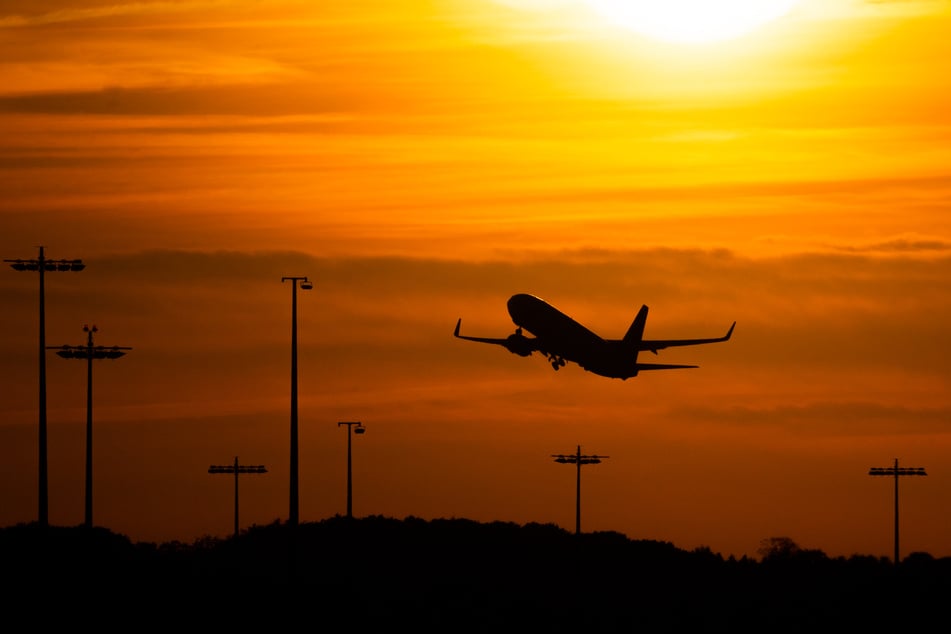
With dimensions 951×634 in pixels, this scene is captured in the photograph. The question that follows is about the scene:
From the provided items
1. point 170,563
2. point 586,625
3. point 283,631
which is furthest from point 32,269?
point 586,625

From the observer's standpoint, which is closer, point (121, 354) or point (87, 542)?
point (121, 354)

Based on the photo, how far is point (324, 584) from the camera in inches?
7662

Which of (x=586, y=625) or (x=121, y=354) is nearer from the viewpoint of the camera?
(x=121, y=354)

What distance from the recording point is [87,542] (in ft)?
629

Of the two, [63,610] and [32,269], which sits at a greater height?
[32,269]

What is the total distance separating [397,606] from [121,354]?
31.0 meters

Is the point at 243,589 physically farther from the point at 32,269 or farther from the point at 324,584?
the point at 32,269

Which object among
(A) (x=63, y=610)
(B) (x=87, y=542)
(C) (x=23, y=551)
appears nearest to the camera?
(A) (x=63, y=610)

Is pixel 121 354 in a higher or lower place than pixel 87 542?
higher

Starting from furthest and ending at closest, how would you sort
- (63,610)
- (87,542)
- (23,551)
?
(87,542), (23,551), (63,610)

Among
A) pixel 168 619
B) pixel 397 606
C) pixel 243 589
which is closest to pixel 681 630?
pixel 397 606

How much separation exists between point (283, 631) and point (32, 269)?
30757mm

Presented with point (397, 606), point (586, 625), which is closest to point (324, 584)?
point (397, 606)

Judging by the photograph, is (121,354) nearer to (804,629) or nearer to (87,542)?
(87,542)
